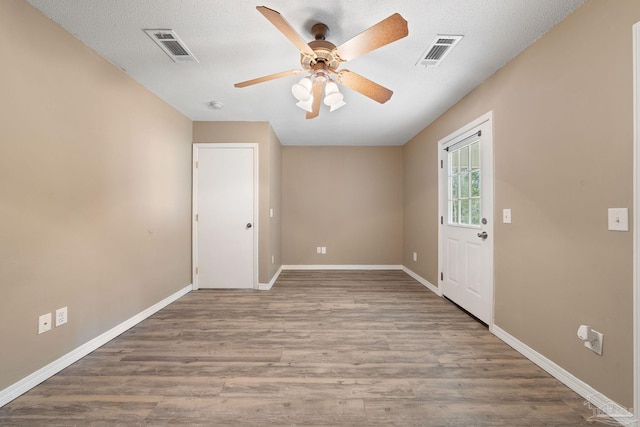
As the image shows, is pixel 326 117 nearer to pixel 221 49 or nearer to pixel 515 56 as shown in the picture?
pixel 221 49

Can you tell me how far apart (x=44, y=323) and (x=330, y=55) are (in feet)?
8.64

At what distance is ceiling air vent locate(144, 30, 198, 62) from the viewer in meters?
1.84

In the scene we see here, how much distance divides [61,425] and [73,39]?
2539 mm

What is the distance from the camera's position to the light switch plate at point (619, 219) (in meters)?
1.33

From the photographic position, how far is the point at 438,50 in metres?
2.00

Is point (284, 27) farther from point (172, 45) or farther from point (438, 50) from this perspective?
point (438, 50)

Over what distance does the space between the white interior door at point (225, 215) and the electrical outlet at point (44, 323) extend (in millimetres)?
1889

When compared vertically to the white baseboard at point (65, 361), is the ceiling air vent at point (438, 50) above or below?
above

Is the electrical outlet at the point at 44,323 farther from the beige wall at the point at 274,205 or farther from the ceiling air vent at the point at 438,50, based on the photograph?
the ceiling air vent at the point at 438,50

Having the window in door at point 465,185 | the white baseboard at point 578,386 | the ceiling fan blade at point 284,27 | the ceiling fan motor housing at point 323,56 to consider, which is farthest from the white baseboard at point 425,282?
the ceiling fan blade at point 284,27

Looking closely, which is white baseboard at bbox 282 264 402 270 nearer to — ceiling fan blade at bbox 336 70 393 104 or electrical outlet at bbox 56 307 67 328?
electrical outlet at bbox 56 307 67 328


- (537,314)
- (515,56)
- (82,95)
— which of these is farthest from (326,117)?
(537,314)

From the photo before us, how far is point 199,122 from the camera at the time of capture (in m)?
3.62

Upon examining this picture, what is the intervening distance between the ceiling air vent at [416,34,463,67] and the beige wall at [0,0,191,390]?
272 centimetres
